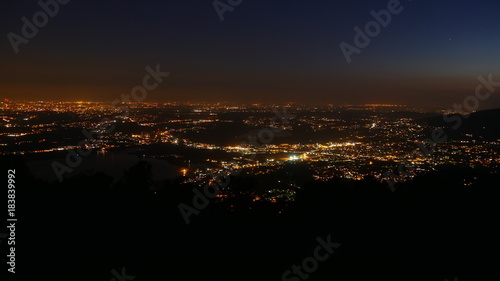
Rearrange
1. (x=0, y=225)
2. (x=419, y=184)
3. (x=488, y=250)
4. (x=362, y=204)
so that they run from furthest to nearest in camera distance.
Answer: (x=419, y=184)
(x=362, y=204)
(x=488, y=250)
(x=0, y=225)

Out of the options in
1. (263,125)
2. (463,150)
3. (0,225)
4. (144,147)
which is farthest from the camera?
(263,125)

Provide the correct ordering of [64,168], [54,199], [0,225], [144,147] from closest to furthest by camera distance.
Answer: [0,225], [54,199], [64,168], [144,147]

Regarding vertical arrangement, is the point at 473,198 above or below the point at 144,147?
below

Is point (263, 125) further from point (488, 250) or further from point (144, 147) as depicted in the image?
point (488, 250)

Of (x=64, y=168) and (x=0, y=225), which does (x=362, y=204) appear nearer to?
(x=0, y=225)

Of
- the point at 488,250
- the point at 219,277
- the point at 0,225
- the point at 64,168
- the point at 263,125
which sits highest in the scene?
the point at 263,125

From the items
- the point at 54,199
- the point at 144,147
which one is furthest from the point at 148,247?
the point at 144,147

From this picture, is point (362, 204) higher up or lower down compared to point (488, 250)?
higher up

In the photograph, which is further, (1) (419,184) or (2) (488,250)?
(1) (419,184)

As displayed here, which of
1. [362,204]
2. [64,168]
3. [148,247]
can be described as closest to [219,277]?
[148,247]
